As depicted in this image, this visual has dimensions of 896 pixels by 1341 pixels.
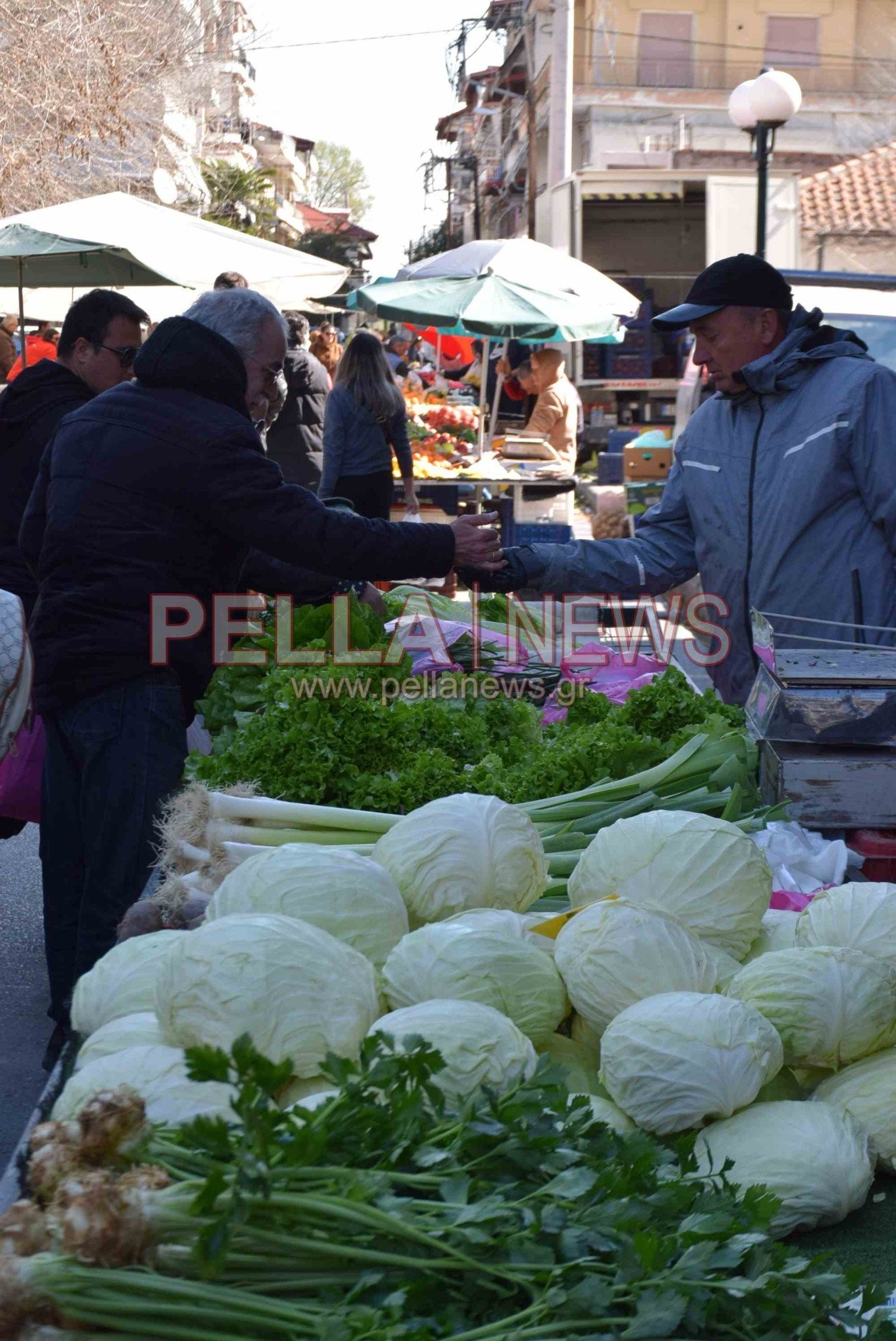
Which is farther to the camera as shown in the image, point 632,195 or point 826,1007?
point 632,195

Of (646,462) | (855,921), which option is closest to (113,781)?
(855,921)

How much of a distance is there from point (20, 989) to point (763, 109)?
10.6 metres

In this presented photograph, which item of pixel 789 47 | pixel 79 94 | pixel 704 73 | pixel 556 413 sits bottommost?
pixel 556 413

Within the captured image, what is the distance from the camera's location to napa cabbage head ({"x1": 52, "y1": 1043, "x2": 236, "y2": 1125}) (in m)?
1.66

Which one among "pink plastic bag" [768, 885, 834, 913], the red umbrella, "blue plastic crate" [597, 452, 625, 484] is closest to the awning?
the red umbrella

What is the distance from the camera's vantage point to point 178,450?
11.7ft

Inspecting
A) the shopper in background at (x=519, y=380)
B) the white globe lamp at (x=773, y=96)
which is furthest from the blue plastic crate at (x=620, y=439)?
the white globe lamp at (x=773, y=96)

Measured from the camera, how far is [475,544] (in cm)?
395

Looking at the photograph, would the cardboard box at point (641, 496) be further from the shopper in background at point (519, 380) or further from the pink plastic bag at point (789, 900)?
the pink plastic bag at point (789, 900)

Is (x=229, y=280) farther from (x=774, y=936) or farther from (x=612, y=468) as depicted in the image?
(x=612, y=468)

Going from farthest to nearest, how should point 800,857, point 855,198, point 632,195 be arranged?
1. point 855,198
2. point 632,195
3. point 800,857

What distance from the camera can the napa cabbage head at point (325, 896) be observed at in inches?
82.5

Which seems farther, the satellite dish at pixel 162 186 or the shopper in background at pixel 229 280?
the satellite dish at pixel 162 186

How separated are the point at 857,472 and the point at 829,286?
648cm
